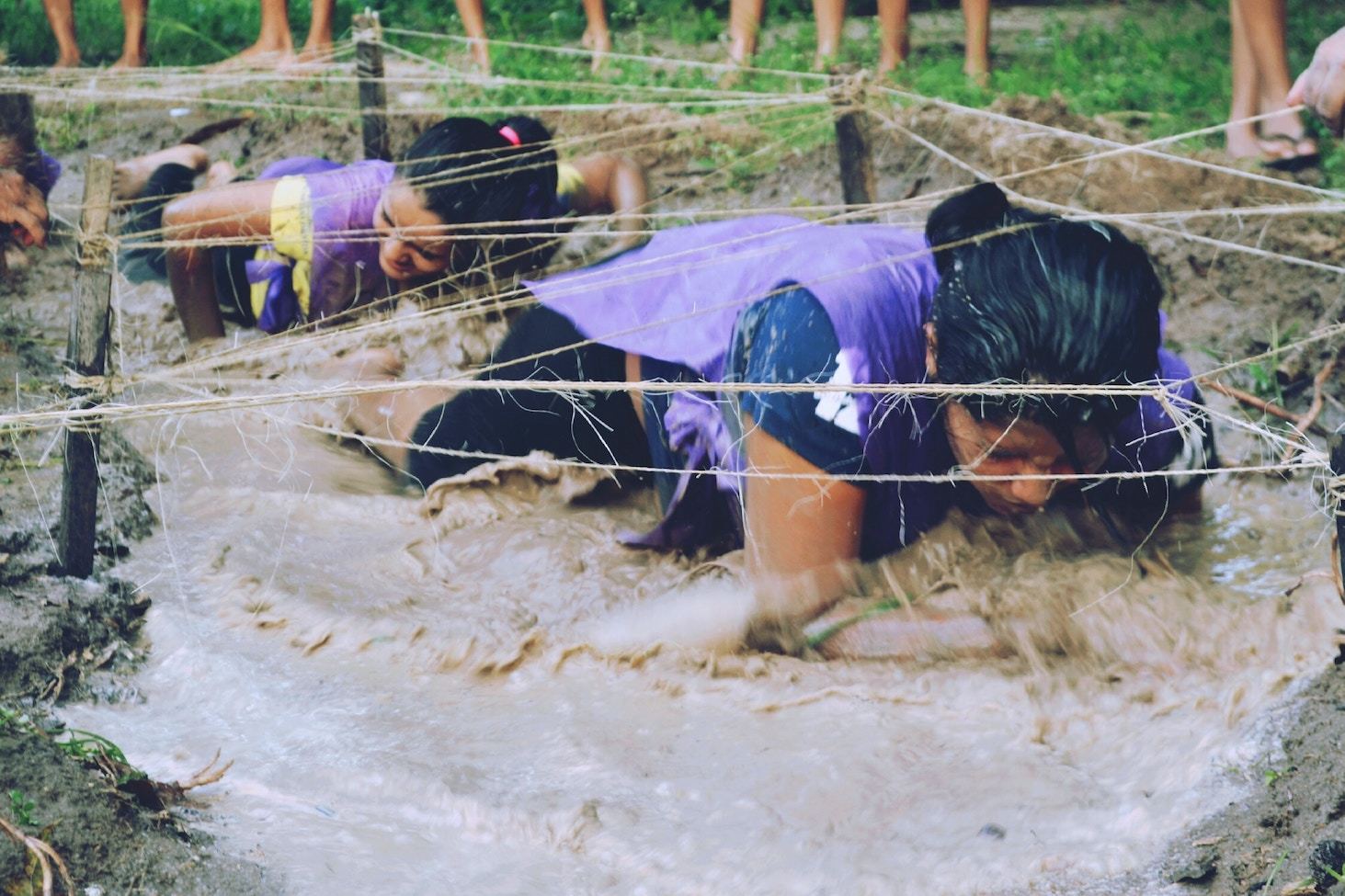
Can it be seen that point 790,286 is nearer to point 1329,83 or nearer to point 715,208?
point 1329,83

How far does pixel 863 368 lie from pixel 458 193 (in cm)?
188

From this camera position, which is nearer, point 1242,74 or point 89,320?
point 89,320

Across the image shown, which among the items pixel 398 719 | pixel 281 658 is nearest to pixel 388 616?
pixel 281 658

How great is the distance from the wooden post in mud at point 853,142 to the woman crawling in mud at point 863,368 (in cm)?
68

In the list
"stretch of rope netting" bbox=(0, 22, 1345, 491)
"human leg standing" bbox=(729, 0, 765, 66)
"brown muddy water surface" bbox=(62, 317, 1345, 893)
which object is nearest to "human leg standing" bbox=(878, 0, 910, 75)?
"stretch of rope netting" bbox=(0, 22, 1345, 491)

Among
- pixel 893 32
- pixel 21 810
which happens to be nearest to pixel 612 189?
pixel 893 32

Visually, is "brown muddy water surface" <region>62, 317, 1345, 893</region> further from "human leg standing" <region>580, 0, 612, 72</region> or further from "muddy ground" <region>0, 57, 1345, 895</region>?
"human leg standing" <region>580, 0, 612, 72</region>

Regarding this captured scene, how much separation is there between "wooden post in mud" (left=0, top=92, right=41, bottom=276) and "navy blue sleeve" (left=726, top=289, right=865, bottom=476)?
2.76 m

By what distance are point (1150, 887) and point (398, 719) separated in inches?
58.1

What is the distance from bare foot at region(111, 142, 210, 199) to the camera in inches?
204

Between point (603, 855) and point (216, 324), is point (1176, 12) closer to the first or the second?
point (216, 324)

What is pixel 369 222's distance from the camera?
4219mm

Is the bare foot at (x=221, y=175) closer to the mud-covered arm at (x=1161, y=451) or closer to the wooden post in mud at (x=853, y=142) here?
the wooden post in mud at (x=853, y=142)

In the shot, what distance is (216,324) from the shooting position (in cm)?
468
